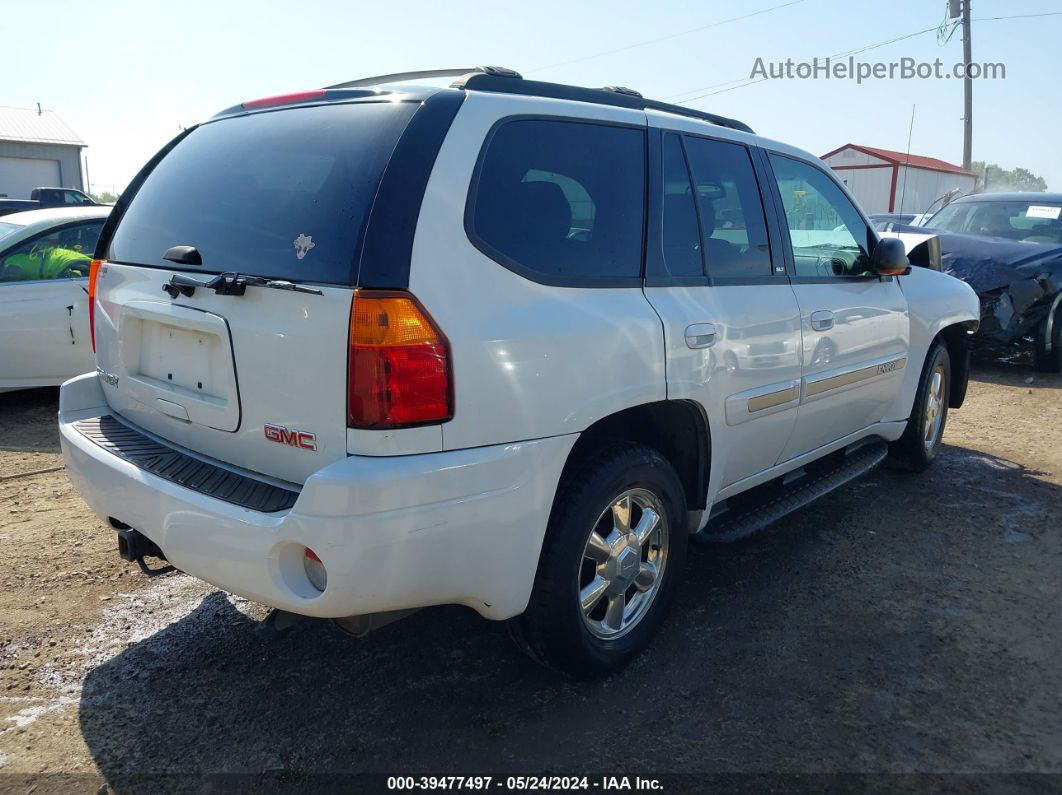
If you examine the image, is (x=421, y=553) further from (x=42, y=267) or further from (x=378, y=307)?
(x=42, y=267)

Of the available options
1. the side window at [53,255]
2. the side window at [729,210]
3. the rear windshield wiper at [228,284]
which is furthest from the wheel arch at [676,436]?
the side window at [53,255]

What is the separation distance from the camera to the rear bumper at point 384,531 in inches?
85.9

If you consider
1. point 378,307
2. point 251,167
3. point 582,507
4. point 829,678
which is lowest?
point 829,678

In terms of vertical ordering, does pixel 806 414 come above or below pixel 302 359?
below

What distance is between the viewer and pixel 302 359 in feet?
→ 7.59

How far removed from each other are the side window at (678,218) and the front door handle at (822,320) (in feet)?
2.65

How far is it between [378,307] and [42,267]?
521 centimetres

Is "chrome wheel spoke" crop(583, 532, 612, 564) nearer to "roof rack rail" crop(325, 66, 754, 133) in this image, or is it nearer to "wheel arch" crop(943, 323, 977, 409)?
"roof rack rail" crop(325, 66, 754, 133)

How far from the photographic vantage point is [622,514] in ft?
9.73

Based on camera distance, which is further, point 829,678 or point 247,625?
point 247,625

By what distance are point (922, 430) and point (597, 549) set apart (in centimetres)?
314

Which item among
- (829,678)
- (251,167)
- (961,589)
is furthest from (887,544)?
(251,167)

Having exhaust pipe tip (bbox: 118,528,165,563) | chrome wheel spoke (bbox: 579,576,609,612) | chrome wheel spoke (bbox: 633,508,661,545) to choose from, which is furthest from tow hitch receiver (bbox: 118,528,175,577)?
chrome wheel spoke (bbox: 633,508,661,545)

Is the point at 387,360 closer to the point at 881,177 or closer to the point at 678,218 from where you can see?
the point at 678,218
